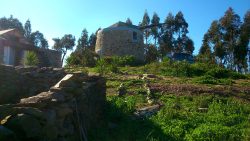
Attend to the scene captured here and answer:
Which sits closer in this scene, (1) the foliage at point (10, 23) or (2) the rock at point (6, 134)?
(2) the rock at point (6, 134)

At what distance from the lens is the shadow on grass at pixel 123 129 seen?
9031mm

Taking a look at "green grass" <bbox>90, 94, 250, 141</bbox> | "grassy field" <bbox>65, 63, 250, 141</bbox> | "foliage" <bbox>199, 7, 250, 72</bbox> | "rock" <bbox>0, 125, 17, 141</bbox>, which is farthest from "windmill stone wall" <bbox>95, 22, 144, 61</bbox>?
"rock" <bbox>0, 125, 17, 141</bbox>

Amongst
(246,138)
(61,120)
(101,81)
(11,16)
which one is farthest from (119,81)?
(11,16)

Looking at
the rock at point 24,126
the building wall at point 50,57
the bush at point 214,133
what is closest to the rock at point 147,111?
the bush at point 214,133

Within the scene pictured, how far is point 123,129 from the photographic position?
9.84 meters

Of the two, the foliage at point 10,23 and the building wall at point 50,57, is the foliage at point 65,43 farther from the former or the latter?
the building wall at point 50,57

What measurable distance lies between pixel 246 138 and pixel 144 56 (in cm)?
3233

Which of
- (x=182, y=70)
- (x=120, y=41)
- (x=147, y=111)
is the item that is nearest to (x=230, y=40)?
(x=120, y=41)

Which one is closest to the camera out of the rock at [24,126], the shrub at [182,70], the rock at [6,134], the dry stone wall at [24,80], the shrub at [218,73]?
the rock at [6,134]

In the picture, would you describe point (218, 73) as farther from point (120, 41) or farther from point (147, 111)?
point (120, 41)

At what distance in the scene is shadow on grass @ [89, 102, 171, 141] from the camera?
9.03 meters

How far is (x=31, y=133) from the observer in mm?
5383

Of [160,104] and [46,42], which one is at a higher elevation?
[46,42]

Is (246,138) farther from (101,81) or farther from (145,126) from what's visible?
(101,81)
